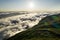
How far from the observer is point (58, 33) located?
238 centimetres

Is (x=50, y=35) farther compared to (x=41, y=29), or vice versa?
(x=41, y=29)

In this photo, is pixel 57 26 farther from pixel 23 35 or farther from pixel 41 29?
pixel 23 35

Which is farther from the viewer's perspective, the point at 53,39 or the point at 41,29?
the point at 41,29

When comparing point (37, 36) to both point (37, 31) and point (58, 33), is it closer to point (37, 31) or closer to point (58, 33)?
point (37, 31)

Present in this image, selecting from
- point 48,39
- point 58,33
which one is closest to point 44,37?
point 48,39

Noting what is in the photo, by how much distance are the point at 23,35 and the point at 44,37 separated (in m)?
0.38

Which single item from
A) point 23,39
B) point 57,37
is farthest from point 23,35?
point 57,37

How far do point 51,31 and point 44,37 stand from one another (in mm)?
188

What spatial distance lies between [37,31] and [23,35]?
0.80ft

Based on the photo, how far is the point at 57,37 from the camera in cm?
231

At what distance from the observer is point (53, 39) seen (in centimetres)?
224

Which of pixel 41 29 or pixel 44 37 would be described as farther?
pixel 41 29

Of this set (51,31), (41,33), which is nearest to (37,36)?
(41,33)

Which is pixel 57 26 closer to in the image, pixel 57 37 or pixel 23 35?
pixel 57 37
